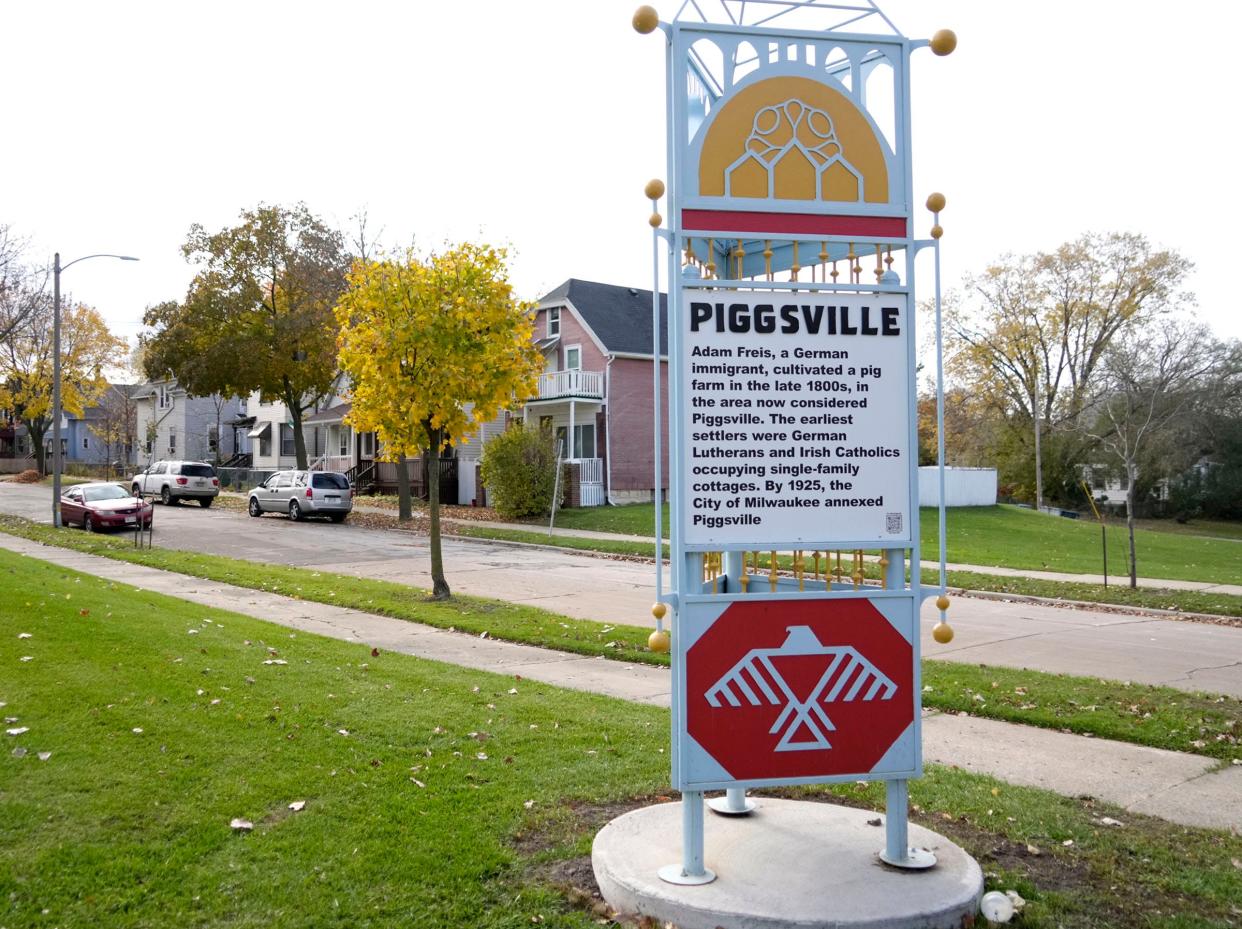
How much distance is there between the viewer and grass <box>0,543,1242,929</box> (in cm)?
404

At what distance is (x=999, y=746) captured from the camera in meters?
6.88

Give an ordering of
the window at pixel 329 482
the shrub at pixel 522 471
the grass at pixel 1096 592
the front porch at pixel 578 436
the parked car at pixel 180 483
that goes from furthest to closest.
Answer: the parked car at pixel 180 483 < the front porch at pixel 578 436 < the window at pixel 329 482 < the shrub at pixel 522 471 < the grass at pixel 1096 592

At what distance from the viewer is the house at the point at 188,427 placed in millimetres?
68000

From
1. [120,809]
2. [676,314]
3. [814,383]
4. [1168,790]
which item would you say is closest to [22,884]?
[120,809]

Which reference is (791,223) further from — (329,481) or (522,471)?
(329,481)

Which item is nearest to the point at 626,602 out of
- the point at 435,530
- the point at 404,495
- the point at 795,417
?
the point at 435,530

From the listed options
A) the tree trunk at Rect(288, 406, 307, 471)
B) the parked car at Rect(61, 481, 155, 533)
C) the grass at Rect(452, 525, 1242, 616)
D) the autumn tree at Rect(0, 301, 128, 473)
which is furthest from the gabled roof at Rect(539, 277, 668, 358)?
the autumn tree at Rect(0, 301, 128, 473)

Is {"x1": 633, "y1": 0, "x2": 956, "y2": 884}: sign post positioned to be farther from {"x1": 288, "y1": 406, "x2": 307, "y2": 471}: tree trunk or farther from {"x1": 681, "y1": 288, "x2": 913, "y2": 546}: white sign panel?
{"x1": 288, "y1": 406, "x2": 307, "y2": 471}: tree trunk

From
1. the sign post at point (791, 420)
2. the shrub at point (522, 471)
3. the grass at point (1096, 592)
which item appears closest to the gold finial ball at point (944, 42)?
the sign post at point (791, 420)

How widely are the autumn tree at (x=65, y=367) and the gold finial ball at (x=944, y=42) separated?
5408 centimetres

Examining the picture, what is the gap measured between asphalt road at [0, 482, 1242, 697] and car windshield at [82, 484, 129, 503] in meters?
1.53

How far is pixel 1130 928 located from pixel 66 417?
94215 mm

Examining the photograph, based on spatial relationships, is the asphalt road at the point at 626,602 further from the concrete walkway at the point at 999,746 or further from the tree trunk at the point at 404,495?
the tree trunk at the point at 404,495

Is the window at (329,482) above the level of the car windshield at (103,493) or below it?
above
